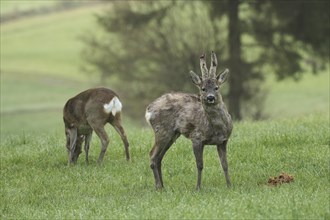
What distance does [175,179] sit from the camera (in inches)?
505

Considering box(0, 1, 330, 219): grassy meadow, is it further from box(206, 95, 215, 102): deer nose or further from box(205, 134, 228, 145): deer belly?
box(206, 95, 215, 102): deer nose

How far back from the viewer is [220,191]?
36.9ft

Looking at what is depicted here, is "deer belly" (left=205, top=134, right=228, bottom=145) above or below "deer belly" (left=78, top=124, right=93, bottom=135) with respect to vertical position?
above

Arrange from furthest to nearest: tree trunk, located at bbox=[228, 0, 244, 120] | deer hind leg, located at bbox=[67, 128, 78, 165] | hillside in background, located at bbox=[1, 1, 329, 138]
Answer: hillside in background, located at bbox=[1, 1, 329, 138], tree trunk, located at bbox=[228, 0, 244, 120], deer hind leg, located at bbox=[67, 128, 78, 165]

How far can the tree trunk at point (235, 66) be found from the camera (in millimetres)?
31320

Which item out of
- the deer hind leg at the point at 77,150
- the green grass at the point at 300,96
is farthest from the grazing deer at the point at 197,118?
the green grass at the point at 300,96

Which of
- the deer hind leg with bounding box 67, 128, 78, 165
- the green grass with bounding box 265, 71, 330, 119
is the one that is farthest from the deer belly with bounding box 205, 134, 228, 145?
the green grass with bounding box 265, 71, 330, 119

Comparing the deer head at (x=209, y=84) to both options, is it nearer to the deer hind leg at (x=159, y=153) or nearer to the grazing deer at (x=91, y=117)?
the deer hind leg at (x=159, y=153)

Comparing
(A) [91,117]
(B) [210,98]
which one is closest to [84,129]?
(A) [91,117]

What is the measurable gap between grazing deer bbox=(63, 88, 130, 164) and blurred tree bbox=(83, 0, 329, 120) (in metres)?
15.5

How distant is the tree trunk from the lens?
31.3 metres

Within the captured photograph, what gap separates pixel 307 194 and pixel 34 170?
5.72m

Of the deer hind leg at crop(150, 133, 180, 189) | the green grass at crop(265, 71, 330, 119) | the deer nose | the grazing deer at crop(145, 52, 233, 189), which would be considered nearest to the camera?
the deer nose

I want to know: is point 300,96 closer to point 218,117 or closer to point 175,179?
point 175,179
